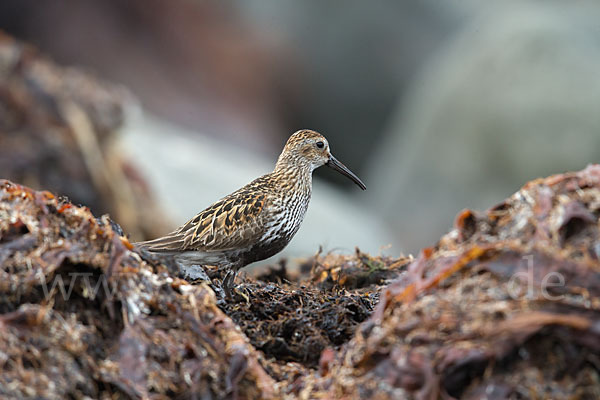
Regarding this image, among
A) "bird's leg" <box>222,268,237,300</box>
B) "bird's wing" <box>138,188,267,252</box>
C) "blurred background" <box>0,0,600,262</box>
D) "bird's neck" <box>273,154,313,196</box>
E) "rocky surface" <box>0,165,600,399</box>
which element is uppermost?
"blurred background" <box>0,0,600,262</box>

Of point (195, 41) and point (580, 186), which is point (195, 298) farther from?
point (195, 41)

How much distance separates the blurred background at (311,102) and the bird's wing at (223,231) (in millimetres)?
2508

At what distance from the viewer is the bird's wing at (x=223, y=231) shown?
427 centimetres

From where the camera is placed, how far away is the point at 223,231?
4.29 m

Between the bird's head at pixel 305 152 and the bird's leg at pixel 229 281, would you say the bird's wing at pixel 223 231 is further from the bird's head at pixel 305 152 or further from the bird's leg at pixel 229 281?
the bird's head at pixel 305 152

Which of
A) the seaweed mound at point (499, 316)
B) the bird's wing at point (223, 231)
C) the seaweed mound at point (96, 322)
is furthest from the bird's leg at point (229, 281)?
the seaweed mound at point (499, 316)

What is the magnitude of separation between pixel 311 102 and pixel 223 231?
32.7 feet

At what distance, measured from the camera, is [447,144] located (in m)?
11.1

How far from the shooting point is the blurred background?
26.2 ft

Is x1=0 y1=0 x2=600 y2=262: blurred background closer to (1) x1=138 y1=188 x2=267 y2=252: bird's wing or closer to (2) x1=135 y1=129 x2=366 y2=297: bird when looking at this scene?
(2) x1=135 y1=129 x2=366 y2=297: bird

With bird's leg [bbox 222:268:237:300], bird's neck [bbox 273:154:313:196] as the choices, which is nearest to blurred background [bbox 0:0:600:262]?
bird's neck [bbox 273:154:313:196]

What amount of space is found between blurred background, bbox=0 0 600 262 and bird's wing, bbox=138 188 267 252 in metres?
2.51

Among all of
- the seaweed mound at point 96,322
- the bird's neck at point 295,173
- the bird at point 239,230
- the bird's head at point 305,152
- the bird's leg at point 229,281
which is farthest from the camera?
the bird's head at point 305,152

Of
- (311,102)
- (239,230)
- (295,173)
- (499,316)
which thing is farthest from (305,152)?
(311,102)
